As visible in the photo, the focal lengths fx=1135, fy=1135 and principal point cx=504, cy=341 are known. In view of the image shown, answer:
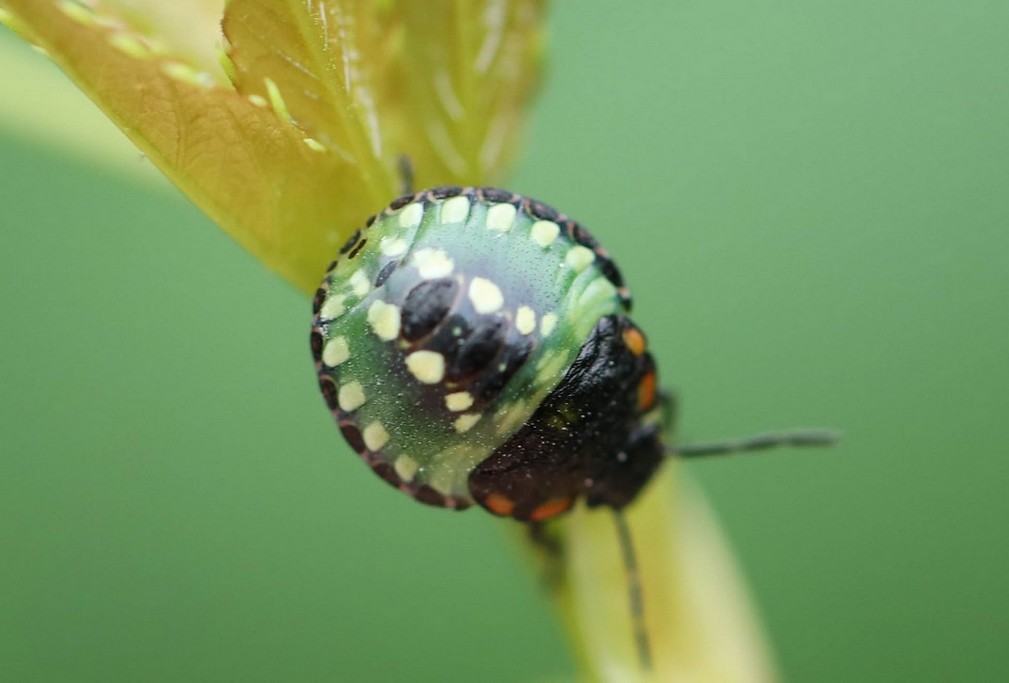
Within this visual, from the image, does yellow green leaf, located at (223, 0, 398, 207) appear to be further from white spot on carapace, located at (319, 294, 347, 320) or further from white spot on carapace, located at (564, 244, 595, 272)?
white spot on carapace, located at (564, 244, 595, 272)

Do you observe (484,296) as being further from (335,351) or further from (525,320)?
(335,351)

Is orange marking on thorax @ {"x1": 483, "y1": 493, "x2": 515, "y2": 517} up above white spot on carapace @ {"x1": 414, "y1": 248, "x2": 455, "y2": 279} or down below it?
below

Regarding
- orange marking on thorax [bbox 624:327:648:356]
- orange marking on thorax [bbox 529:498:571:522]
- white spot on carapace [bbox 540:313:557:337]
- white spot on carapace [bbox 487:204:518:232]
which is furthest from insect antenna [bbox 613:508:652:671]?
white spot on carapace [bbox 487:204:518:232]

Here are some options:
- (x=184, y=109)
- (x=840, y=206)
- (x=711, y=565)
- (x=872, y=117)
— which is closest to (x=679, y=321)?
(x=840, y=206)

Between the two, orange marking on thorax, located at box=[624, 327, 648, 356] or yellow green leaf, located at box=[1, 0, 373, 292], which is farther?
orange marking on thorax, located at box=[624, 327, 648, 356]

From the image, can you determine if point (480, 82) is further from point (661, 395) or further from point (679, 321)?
point (679, 321)

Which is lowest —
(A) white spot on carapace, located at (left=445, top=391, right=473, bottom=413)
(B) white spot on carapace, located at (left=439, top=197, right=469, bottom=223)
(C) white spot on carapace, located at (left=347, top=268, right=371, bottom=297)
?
(A) white spot on carapace, located at (left=445, top=391, right=473, bottom=413)

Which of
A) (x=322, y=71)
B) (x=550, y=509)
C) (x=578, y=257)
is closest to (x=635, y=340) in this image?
(x=578, y=257)
